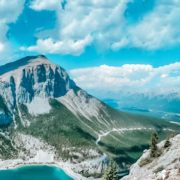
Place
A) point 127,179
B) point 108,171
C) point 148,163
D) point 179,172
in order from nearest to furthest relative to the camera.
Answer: point 179,172 < point 127,179 < point 148,163 < point 108,171

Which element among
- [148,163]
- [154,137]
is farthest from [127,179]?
[154,137]

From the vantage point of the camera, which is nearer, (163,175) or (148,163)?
(163,175)

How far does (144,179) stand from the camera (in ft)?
241

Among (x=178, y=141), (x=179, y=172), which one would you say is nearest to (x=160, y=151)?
(x=178, y=141)

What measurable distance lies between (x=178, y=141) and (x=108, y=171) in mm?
21212

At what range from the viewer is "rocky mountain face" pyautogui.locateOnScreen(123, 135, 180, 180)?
206 feet

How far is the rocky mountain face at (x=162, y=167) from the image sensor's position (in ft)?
206

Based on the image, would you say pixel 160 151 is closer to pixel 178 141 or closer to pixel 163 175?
pixel 178 141

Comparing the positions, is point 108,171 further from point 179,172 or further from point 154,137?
point 179,172

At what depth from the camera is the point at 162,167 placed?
81.9m

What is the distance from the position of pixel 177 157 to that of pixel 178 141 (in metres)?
23.2

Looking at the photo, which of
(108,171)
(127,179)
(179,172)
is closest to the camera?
(179,172)

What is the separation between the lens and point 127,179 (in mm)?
91250

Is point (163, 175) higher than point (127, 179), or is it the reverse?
point (163, 175)
